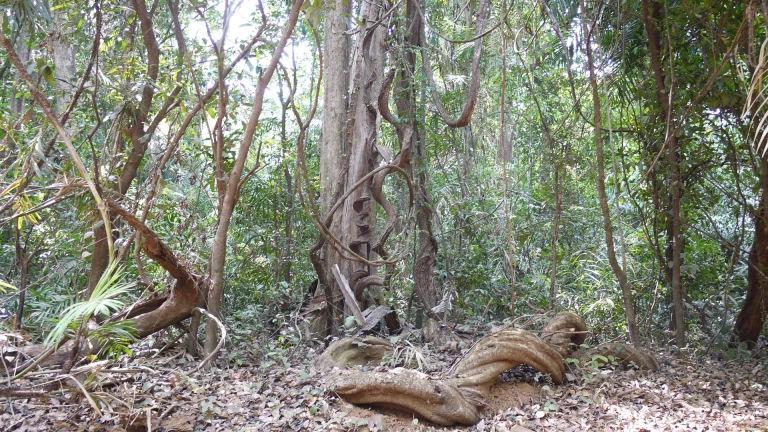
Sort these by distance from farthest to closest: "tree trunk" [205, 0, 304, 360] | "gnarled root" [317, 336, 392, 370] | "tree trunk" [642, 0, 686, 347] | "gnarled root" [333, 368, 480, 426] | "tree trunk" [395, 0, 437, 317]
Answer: "tree trunk" [395, 0, 437, 317]
"tree trunk" [642, 0, 686, 347]
"gnarled root" [317, 336, 392, 370]
"tree trunk" [205, 0, 304, 360]
"gnarled root" [333, 368, 480, 426]

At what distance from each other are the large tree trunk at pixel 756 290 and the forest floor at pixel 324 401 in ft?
2.08

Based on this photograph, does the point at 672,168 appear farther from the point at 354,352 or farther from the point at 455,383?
the point at 354,352

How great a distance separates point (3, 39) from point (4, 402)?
1.87 meters

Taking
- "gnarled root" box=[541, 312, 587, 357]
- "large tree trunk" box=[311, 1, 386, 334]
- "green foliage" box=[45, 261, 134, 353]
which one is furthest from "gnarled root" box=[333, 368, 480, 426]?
"large tree trunk" box=[311, 1, 386, 334]

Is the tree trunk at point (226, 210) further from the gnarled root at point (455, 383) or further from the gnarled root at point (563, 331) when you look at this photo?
the gnarled root at point (563, 331)

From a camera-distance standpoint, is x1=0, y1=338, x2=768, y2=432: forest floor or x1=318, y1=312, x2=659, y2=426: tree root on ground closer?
x1=0, y1=338, x2=768, y2=432: forest floor

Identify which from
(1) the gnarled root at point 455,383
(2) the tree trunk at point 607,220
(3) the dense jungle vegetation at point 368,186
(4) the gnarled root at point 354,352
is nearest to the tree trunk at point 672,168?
(3) the dense jungle vegetation at point 368,186

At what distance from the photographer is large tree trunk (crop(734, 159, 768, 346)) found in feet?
16.8

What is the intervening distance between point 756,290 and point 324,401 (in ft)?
13.5

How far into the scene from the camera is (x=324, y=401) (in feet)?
12.0

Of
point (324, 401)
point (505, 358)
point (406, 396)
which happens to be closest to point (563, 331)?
point (505, 358)

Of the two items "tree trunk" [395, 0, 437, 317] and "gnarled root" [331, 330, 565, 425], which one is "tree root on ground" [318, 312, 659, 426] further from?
"tree trunk" [395, 0, 437, 317]

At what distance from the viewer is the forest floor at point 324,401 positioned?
3.15 m

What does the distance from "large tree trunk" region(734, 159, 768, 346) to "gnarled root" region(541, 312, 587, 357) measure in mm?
1641
